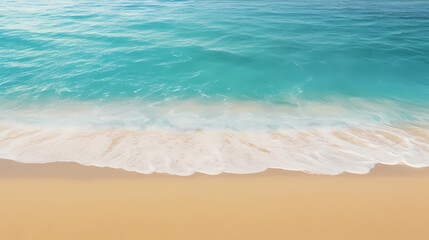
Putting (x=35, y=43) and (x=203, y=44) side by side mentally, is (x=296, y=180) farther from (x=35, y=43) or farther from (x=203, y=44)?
(x=35, y=43)

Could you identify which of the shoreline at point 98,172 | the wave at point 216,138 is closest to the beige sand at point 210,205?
the shoreline at point 98,172

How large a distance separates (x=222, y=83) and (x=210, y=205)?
6.31 m

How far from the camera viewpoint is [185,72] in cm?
1057

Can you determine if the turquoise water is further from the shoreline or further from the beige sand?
the beige sand

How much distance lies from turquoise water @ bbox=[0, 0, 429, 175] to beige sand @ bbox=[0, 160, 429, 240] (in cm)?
38

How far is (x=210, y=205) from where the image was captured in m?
4.00

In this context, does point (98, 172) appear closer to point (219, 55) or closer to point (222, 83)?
point (222, 83)

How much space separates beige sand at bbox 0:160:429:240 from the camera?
140 inches

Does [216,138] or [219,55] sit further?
[219,55]

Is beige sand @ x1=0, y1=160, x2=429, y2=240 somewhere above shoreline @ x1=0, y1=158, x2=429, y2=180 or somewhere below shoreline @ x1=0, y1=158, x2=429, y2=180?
below

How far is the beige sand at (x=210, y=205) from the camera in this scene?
140 inches

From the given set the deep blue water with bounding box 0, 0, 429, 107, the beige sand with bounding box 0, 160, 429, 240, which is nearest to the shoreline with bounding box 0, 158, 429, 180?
the beige sand with bounding box 0, 160, 429, 240

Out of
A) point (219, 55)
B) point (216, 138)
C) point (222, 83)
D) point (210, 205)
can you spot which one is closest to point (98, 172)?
point (210, 205)

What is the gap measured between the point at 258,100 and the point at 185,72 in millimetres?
3567
